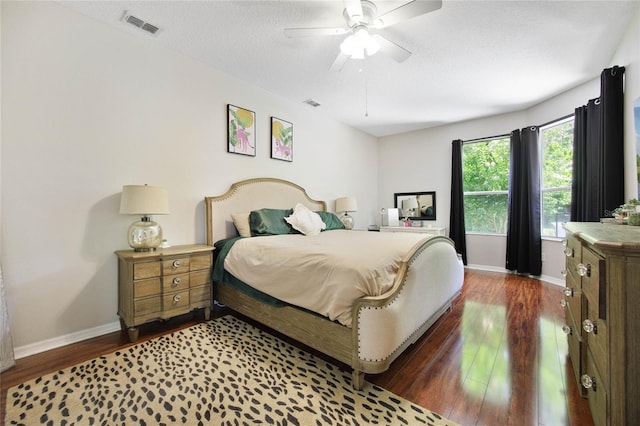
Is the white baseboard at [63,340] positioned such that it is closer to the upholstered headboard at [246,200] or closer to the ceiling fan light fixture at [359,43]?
the upholstered headboard at [246,200]

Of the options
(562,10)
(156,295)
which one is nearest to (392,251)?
(156,295)

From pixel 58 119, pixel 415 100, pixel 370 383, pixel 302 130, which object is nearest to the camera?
pixel 370 383

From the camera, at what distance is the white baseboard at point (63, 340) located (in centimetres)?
197

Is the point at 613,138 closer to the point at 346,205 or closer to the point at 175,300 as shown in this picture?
the point at 346,205

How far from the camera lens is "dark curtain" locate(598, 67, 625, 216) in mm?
2484

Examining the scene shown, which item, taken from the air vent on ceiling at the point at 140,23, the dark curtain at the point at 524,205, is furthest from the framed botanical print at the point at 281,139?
the dark curtain at the point at 524,205

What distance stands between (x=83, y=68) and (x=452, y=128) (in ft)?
17.4

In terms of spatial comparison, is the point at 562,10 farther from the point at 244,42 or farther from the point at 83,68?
the point at 83,68

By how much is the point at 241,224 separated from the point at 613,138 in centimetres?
382

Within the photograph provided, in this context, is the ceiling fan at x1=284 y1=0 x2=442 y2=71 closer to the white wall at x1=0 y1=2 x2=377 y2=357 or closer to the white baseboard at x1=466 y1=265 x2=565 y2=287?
the white wall at x1=0 y1=2 x2=377 y2=357

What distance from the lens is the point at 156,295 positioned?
2271 mm

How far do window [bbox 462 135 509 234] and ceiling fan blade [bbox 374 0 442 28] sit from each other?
3618 millimetres

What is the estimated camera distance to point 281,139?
3826 millimetres

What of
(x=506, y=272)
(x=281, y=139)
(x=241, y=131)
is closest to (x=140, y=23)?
(x=241, y=131)
